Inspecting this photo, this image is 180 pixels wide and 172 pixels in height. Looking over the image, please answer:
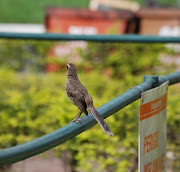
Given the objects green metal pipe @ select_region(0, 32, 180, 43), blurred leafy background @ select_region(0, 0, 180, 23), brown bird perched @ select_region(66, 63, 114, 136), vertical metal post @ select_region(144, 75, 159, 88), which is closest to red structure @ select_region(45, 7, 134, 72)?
blurred leafy background @ select_region(0, 0, 180, 23)

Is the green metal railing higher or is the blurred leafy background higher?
the green metal railing

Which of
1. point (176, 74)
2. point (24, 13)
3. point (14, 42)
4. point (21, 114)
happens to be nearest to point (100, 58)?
point (14, 42)

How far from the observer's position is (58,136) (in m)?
1.53

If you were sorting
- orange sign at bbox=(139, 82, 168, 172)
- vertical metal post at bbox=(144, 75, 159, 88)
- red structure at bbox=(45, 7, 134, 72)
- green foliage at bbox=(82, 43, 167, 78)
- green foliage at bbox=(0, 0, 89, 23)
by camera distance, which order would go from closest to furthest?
orange sign at bbox=(139, 82, 168, 172) < vertical metal post at bbox=(144, 75, 159, 88) < green foliage at bbox=(82, 43, 167, 78) < red structure at bbox=(45, 7, 134, 72) < green foliage at bbox=(0, 0, 89, 23)

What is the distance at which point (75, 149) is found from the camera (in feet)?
11.3

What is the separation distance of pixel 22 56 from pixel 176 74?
5755mm

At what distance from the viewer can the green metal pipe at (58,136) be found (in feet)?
4.53

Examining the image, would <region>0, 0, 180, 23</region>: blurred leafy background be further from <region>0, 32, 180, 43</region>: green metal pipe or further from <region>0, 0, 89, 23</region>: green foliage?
<region>0, 32, 180, 43</region>: green metal pipe

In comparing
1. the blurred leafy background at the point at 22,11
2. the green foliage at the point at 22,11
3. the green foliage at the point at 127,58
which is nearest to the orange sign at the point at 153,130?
the green foliage at the point at 127,58

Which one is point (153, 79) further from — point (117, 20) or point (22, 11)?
point (22, 11)

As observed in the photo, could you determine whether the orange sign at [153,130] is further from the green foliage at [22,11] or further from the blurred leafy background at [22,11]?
the green foliage at [22,11]

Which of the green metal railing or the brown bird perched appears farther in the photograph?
the brown bird perched

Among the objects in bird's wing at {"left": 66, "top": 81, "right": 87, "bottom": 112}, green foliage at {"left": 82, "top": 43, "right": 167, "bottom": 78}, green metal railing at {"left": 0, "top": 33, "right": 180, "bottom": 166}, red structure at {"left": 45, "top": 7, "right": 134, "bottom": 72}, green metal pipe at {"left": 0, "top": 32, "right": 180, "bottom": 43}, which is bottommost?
red structure at {"left": 45, "top": 7, "right": 134, "bottom": 72}

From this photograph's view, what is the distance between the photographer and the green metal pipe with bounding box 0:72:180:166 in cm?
138
